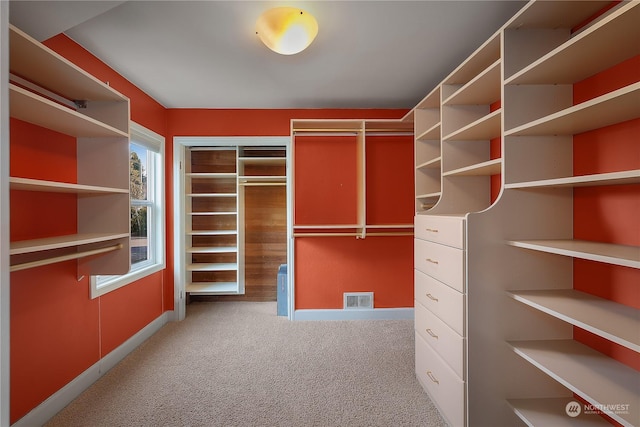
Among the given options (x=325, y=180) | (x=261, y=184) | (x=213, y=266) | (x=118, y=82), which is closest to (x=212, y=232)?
(x=213, y=266)

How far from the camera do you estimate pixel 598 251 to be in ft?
3.74

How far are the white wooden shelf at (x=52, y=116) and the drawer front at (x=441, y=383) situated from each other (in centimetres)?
240

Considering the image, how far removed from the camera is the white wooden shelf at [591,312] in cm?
102

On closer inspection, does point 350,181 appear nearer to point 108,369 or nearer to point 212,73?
point 212,73

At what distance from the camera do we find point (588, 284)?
1.47 metres

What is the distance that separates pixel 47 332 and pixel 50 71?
151 centimetres

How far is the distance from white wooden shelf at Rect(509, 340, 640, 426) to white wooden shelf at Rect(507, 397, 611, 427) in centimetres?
27

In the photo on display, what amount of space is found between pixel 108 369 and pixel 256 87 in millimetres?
2660

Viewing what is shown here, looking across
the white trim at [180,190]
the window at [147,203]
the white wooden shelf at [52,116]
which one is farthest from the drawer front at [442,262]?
the window at [147,203]

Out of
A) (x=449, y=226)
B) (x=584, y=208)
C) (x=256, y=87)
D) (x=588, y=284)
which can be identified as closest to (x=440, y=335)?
(x=449, y=226)

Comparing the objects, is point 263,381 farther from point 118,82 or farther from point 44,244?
point 118,82

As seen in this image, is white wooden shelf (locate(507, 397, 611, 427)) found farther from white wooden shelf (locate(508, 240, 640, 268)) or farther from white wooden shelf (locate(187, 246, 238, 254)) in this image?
white wooden shelf (locate(187, 246, 238, 254))

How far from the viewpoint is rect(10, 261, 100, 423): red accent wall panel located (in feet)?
5.43

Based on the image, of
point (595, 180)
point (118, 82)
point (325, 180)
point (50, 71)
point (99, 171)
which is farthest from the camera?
point (325, 180)
